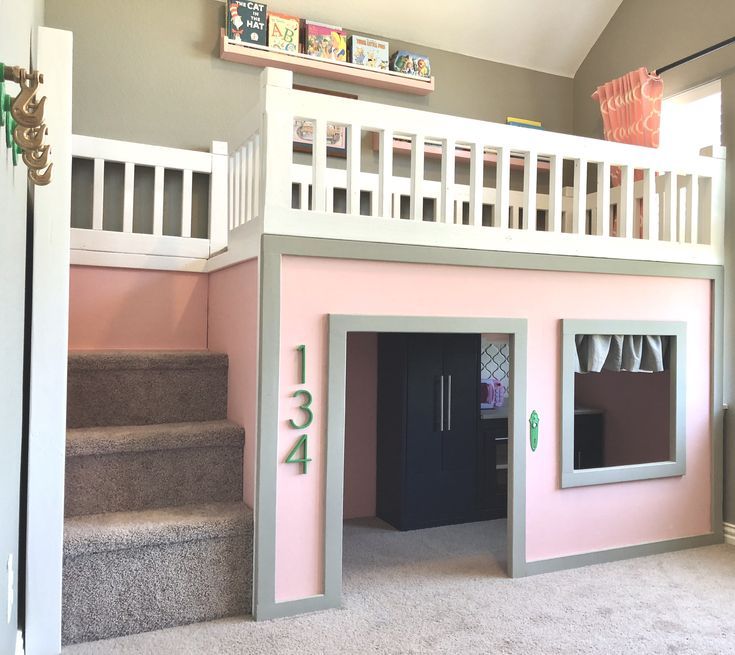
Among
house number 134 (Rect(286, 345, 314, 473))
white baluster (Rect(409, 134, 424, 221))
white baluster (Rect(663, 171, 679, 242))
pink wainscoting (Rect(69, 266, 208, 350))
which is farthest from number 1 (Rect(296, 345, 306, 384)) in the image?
white baluster (Rect(663, 171, 679, 242))

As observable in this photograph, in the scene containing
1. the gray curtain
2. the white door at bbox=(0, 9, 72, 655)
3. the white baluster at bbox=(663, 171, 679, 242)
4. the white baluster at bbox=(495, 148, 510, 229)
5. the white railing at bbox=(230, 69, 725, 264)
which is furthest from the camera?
the white baluster at bbox=(663, 171, 679, 242)

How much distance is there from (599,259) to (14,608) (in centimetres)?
244

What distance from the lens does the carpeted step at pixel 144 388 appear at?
2398mm

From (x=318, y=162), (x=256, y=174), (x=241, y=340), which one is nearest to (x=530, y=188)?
(x=318, y=162)

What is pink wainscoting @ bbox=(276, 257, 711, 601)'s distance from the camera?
224 centimetres

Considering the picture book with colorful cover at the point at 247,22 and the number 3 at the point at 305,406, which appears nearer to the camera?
the number 3 at the point at 305,406

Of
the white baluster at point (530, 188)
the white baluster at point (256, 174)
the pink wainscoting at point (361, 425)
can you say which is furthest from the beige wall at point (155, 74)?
the white baluster at point (530, 188)

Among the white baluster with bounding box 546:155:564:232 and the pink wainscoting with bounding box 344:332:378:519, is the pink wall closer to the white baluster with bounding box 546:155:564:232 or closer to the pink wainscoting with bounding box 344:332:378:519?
the white baluster with bounding box 546:155:564:232

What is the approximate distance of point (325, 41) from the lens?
355cm

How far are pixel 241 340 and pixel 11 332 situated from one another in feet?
3.38

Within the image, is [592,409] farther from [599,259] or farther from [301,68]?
[301,68]

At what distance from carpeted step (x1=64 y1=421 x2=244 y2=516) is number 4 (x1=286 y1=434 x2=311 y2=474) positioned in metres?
0.24

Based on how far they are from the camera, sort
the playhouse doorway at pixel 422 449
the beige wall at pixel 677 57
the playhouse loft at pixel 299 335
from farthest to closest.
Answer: the playhouse doorway at pixel 422 449
the beige wall at pixel 677 57
the playhouse loft at pixel 299 335

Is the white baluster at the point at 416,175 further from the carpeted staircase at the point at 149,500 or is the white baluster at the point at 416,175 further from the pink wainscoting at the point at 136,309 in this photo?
the pink wainscoting at the point at 136,309
